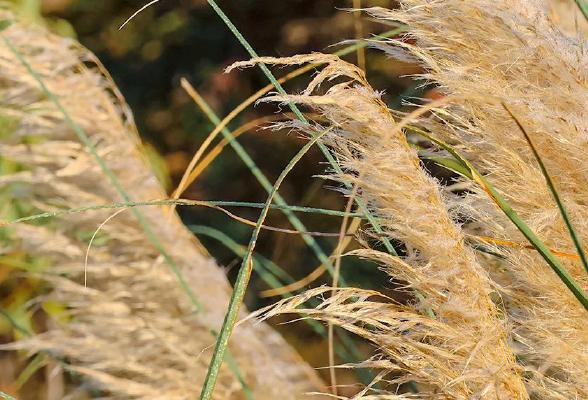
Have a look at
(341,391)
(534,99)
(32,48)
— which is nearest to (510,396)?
(534,99)

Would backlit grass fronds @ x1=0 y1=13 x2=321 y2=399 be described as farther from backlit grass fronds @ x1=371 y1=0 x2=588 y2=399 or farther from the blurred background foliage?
the blurred background foliage

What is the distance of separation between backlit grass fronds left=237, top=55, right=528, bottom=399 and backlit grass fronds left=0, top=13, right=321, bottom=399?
0.38m

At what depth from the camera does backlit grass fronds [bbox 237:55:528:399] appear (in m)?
0.58

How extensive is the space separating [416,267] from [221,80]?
192 centimetres

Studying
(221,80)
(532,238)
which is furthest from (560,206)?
(221,80)

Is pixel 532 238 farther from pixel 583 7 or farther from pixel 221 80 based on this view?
pixel 221 80

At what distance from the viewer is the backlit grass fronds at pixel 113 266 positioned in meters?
1.01

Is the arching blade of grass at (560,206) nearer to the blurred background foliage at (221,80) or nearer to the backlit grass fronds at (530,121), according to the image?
the backlit grass fronds at (530,121)

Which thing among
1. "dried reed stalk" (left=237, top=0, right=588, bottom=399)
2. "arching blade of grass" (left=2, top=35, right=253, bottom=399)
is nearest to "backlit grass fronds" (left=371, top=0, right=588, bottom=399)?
"dried reed stalk" (left=237, top=0, right=588, bottom=399)

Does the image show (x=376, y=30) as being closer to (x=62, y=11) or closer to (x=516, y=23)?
(x=62, y=11)

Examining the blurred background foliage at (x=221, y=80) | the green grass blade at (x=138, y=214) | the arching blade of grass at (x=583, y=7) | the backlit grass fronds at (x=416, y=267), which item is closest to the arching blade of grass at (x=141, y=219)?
the green grass blade at (x=138, y=214)

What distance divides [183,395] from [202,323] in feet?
0.26

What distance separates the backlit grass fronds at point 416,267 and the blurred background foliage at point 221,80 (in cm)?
140

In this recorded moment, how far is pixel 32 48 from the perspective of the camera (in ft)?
3.90
